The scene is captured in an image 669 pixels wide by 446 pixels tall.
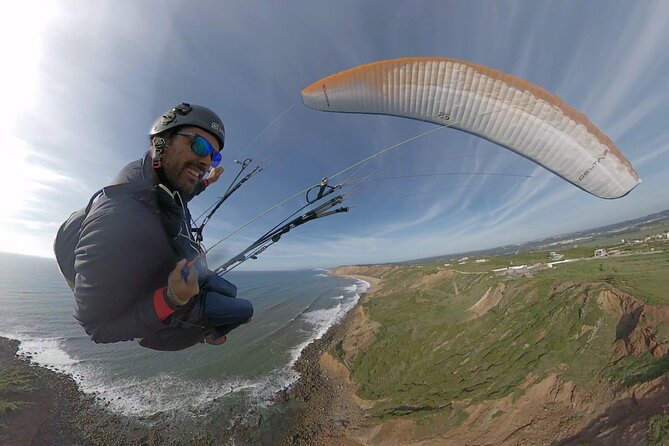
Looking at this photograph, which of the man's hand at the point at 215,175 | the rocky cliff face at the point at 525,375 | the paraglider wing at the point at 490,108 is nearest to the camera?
the man's hand at the point at 215,175

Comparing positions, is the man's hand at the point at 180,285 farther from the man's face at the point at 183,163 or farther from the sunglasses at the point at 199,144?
the sunglasses at the point at 199,144

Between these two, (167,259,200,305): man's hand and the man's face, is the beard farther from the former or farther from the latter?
(167,259,200,305): man's hand

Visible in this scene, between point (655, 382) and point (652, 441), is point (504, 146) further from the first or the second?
point (655, 382)

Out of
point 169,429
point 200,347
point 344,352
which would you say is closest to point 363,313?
point 344,352

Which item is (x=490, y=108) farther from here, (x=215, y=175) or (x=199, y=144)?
(x=199, y=144)

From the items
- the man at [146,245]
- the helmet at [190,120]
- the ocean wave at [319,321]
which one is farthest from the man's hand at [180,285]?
the ocean wave at [319,321]

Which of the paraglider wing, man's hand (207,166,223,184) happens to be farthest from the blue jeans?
the paraglider wing

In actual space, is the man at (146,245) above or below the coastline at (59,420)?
above
